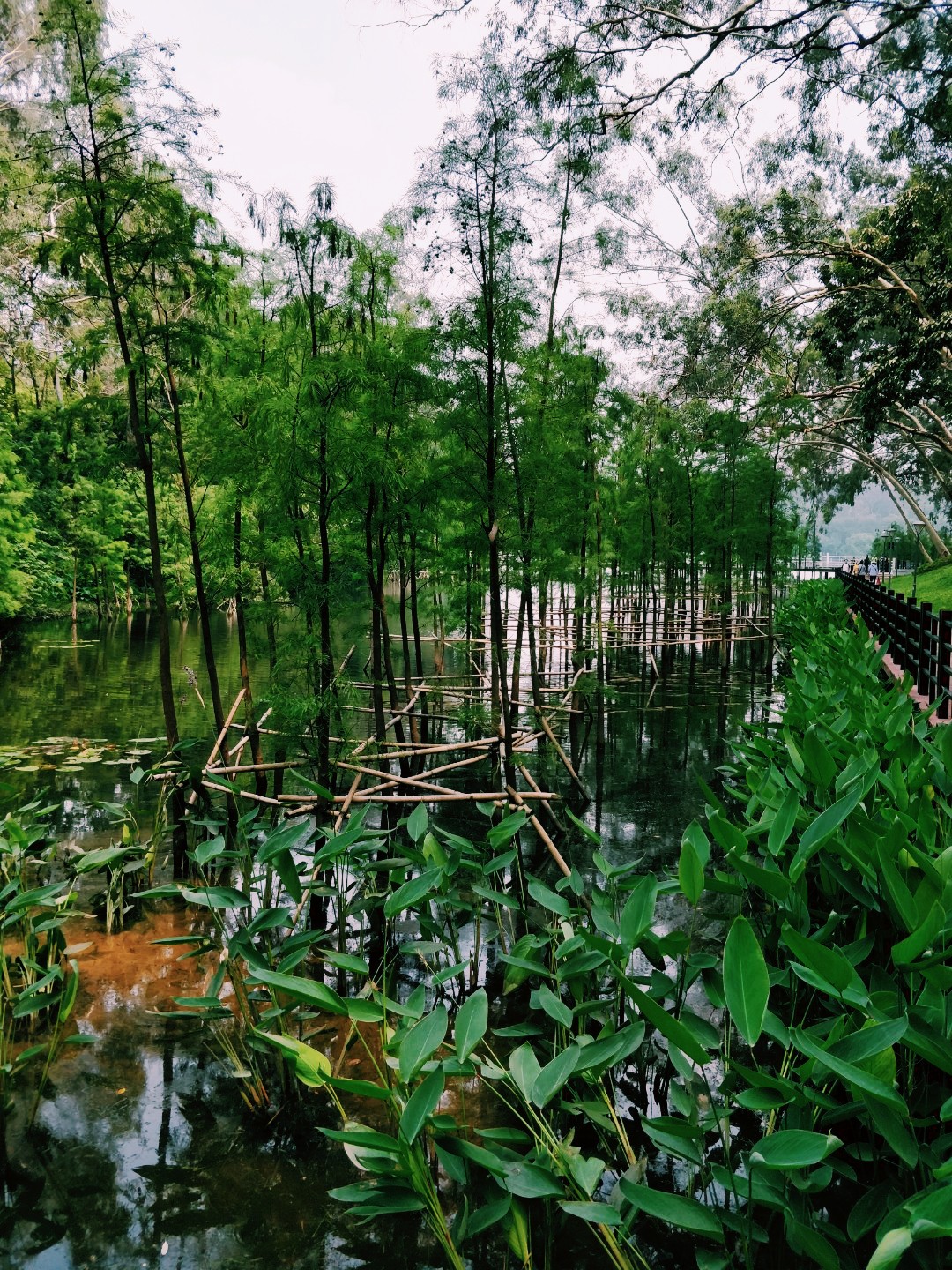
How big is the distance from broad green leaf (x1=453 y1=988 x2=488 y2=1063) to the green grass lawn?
12.9m

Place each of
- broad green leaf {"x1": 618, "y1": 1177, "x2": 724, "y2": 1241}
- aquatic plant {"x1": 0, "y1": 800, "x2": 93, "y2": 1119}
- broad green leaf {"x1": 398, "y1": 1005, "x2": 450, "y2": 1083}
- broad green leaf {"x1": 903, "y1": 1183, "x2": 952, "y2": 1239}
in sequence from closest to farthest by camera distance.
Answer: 1. broad green leaf {"x1": 903, "y1": 1183, "x2": 952, "y2": 1239}
2. broad green leaf {"x1": 618, "y1": 1177, "x2": 724, "y2": 1241}
3. broad green leaf {"x1": 398, "y1": 1005, "x2": 450, "y2": 1083}
4. aquatic plant {"x1": 0, "y1": 800, "x2": 93, "y2": 1119}

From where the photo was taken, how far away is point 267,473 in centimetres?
579

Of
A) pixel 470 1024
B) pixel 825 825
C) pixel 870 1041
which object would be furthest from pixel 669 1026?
pixel 825 825

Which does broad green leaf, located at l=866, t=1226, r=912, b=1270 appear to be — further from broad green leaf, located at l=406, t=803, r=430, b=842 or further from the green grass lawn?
the green grass lawn

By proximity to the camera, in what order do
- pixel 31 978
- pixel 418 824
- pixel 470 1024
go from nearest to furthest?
1. pixel 470 1024
2. pixel 418 824
3. pixel 31 978

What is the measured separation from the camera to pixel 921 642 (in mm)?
6590

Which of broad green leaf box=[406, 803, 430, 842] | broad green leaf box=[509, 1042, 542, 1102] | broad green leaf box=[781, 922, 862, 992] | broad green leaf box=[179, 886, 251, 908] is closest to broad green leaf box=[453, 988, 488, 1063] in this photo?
broad green leaf box=[509, 1042, 542, 1102]

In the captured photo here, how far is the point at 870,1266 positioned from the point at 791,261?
1845 centimetres

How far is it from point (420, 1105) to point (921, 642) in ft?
20.8

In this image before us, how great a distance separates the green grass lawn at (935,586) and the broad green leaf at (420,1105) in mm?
13205

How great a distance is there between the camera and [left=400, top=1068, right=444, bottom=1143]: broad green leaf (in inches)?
70.6

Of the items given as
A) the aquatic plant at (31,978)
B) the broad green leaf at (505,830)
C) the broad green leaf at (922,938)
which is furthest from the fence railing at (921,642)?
the aquatic plant at (31,978)

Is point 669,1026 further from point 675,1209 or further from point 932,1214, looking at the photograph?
point 932,1214

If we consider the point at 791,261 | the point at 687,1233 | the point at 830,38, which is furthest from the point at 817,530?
the point at 687,1233
